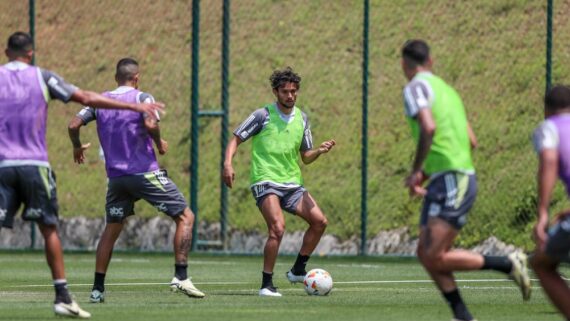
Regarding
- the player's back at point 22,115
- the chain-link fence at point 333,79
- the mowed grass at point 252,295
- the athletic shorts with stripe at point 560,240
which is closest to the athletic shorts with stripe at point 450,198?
the athletic shorts with stripe at point 560,240

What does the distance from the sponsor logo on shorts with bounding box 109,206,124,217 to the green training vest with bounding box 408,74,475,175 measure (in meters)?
3.83

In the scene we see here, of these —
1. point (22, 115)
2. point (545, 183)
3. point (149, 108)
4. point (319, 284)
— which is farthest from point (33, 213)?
point (545, 183)

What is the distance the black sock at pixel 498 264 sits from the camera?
429 inches

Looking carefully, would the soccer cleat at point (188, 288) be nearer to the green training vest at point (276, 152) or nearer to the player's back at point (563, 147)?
the green training vest at point (276, 152)

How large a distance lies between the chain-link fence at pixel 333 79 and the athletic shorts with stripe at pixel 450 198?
11204 millimetres

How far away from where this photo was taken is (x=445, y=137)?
10.7m

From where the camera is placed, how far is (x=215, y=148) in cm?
2581

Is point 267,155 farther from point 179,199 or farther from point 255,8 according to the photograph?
point 255,8

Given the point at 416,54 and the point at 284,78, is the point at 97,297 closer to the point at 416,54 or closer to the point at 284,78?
the point at 284,78

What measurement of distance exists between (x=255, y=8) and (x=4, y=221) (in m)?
16.5

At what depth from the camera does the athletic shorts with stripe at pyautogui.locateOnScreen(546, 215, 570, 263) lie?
9477mm

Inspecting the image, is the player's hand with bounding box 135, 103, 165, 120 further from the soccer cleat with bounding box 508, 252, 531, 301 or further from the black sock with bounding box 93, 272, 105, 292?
the soccer cleat with bounding box 508, 252, 531, 301

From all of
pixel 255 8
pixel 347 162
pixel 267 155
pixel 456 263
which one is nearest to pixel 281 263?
pixel 347 162

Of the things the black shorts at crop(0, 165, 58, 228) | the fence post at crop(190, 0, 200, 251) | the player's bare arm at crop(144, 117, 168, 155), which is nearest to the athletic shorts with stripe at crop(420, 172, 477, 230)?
the black shorts at crop(0, 165, 58, 228)
